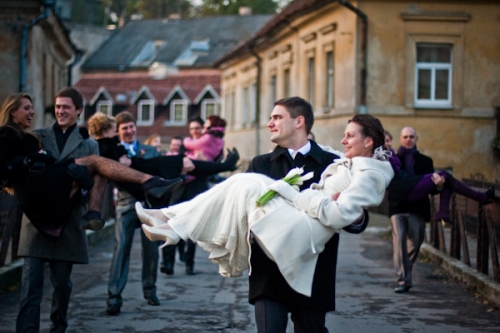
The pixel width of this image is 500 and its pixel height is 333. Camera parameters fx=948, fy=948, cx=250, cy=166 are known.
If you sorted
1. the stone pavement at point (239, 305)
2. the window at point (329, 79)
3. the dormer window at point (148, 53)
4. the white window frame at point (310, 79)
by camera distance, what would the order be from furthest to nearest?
the dormer window at point (148, 53) < the white window frame at point (310, 79) < the window at point (329, 79) < the stone pavement at point (239, 305)

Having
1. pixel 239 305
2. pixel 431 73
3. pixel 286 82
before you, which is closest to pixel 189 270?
pixel 239 305

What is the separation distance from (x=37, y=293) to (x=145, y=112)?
6317 cm

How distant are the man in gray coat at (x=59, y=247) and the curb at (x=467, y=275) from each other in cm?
496

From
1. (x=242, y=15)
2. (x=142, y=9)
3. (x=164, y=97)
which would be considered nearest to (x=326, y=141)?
(x=164, y=97)

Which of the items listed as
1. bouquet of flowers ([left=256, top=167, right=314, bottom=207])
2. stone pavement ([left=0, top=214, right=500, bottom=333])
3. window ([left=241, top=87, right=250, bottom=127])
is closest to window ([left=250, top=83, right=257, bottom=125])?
window ([left=241, top=87, right=250, bottom=127])

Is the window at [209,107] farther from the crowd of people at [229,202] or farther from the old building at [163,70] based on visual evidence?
the crowd of people at [229,202]

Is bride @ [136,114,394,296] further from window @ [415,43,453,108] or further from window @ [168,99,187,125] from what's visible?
window @ [168,99,187,125]

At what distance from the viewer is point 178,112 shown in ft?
225

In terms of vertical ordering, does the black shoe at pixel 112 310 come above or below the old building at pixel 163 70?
below

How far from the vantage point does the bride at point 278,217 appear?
509 centimetres

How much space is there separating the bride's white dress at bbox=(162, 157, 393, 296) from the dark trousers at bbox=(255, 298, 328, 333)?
0.36m

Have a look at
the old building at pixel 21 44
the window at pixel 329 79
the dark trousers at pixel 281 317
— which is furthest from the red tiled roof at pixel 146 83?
the dark trousers at pixel 281 317

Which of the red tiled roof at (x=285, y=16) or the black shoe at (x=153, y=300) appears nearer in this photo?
the black shoe at (x=153, y=300)

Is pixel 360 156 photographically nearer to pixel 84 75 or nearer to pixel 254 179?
pixel 254 179
